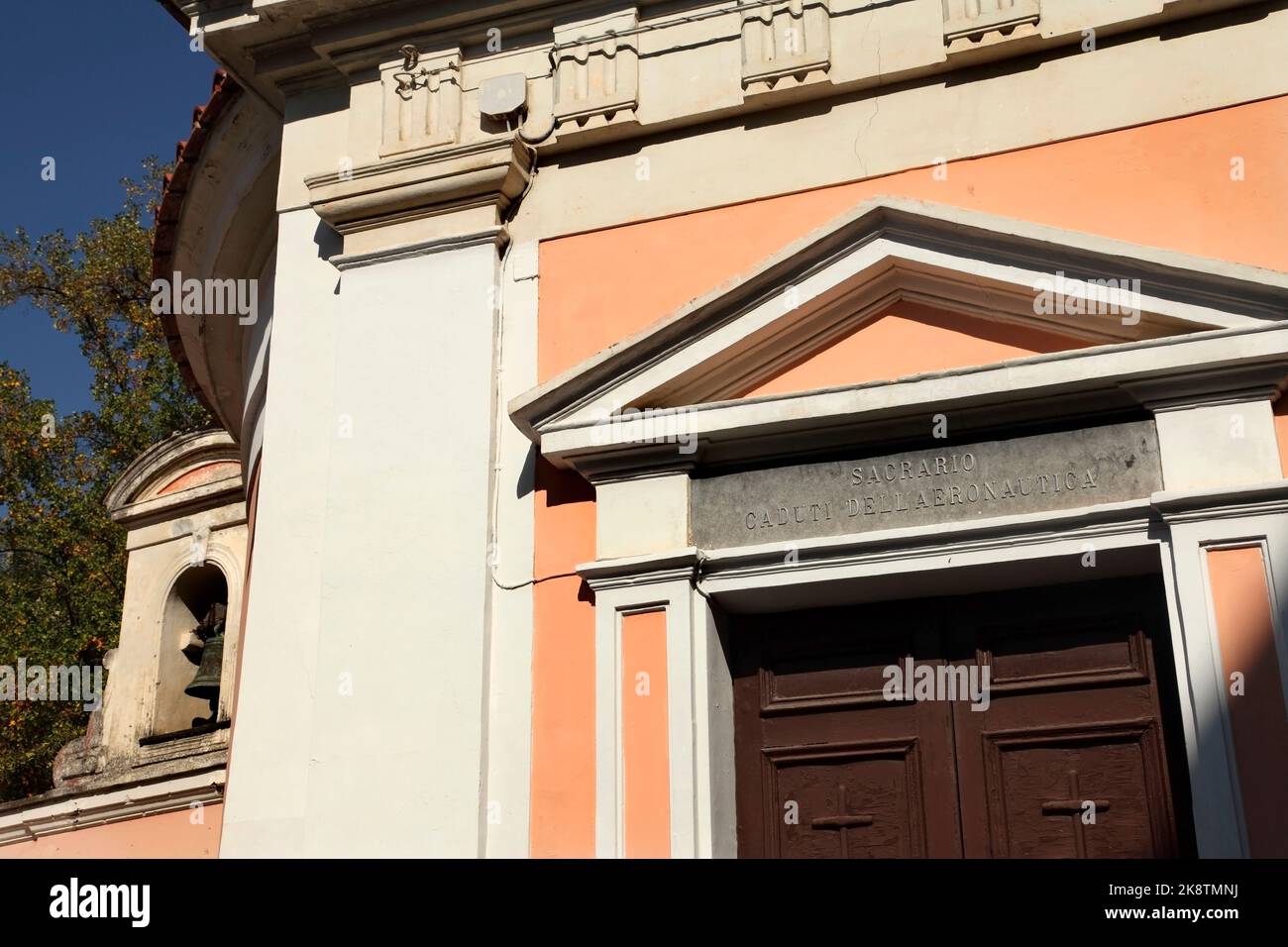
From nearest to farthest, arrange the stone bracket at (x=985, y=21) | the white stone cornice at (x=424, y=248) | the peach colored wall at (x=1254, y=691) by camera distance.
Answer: the peach colored wall at (x=1254, y=691), the stone bracket at (x=985, y=21), the white stone cornice at (x=424, y=248)

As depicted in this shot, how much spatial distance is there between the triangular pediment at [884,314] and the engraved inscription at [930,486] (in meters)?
0.35

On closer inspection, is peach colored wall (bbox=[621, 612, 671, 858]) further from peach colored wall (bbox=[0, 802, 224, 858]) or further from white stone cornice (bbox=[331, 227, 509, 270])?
peach colored wall (bbox=[0, 802, 224, 858])

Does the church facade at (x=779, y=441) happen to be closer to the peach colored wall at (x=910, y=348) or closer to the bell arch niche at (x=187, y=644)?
the peach colored wall at (x=910, y=348)

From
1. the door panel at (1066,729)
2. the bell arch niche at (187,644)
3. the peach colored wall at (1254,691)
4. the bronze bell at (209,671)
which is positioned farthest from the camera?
the bell arch niche at (187,644)

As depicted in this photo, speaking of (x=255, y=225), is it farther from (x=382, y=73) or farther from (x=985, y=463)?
(x=985, y=463)

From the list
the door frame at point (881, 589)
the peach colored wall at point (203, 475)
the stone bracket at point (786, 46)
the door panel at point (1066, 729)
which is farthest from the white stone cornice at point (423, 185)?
the peach colored wall at point (203, 475)

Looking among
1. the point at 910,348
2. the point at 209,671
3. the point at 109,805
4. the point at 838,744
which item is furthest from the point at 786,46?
the point at 109,805

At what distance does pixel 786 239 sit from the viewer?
23.1ft

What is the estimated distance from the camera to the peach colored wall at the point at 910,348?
21.3 ft

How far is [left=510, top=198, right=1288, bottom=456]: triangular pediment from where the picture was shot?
626cm

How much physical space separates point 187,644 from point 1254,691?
1076 cm

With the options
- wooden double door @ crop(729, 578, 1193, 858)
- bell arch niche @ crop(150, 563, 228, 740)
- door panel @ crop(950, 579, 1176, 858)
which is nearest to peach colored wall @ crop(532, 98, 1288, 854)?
wooden double door @ crop(729, 578, 1193, 858)

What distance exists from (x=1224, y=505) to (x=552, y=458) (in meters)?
2.70

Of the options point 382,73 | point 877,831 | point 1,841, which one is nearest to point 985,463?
point 877,831
